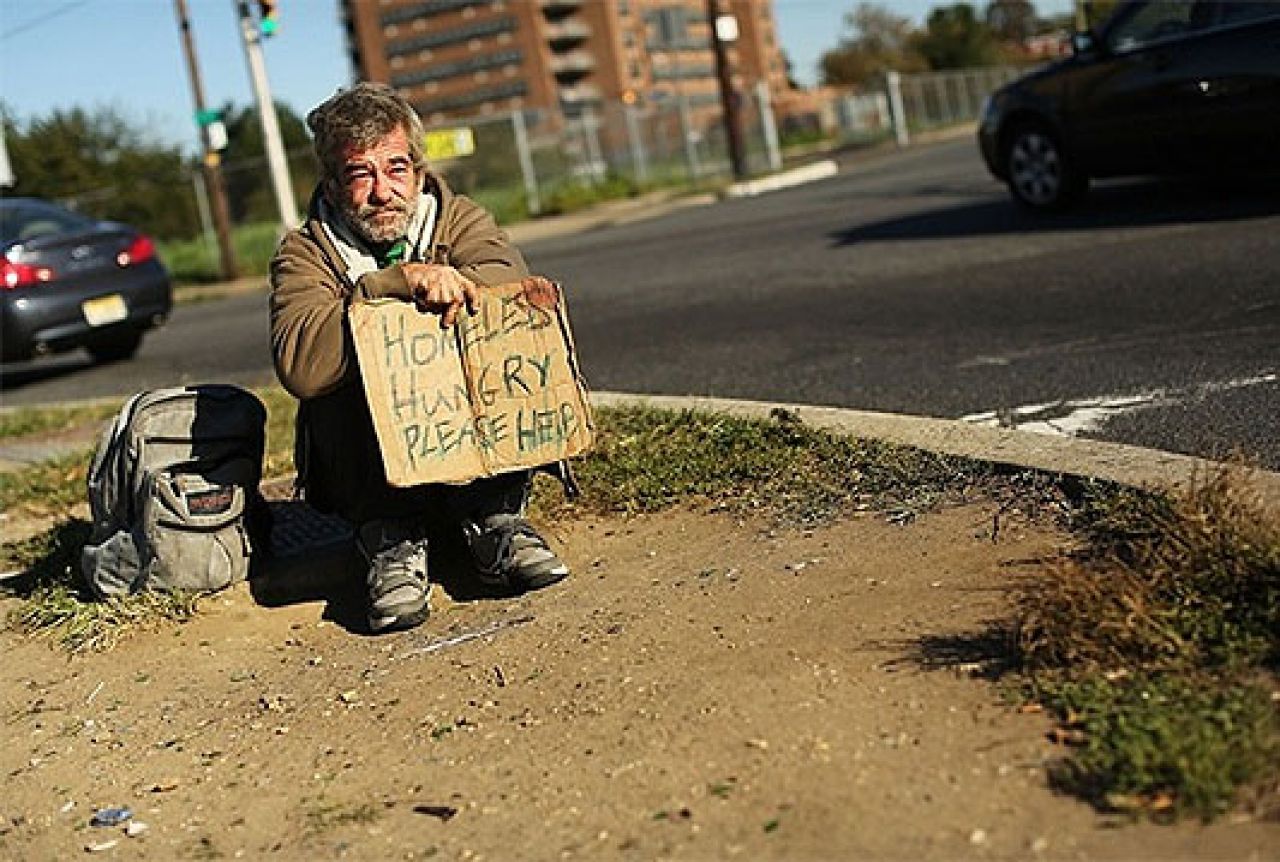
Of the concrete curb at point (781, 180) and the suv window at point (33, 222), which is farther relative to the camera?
the concrete curb at point (781, 180)

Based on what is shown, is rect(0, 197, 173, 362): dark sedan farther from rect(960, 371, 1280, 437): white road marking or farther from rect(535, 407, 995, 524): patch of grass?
rect(960, 371, 1280, 437): white road marking

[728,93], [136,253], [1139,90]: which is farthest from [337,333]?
[728,93]

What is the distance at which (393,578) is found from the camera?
14.2ft

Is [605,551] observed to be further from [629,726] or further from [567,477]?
[629,726]

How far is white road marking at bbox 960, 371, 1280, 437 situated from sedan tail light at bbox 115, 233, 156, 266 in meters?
8.66

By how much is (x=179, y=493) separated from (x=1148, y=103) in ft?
24.7

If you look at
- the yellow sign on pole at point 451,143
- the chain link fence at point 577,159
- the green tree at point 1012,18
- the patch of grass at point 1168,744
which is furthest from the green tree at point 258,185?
the green tree at point 1012,18

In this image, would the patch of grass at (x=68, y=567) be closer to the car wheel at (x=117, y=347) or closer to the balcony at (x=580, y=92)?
the car wheel at (x=117, y=347)

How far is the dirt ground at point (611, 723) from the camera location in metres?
2.75

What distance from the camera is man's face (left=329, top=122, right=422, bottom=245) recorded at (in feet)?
14.2

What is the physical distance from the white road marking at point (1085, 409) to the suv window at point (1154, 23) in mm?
5195

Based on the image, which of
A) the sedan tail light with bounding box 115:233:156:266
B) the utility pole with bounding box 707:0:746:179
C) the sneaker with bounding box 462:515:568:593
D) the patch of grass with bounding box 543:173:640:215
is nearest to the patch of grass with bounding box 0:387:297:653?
the sneaker with bounding box 462:515:568:593

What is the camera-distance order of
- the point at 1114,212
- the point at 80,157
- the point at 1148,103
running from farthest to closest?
1. the point at 80,157
2. the point at 1114,212
3. the point at 1148,103

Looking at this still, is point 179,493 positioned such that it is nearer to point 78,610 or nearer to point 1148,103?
point 78,610
